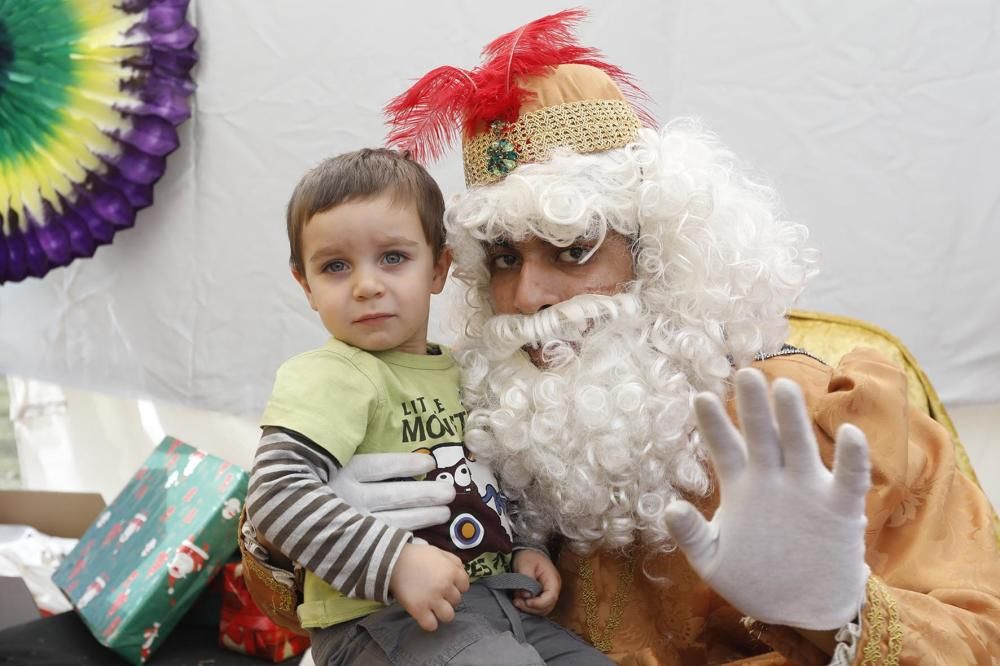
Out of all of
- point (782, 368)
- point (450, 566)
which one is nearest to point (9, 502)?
point (450, 566)

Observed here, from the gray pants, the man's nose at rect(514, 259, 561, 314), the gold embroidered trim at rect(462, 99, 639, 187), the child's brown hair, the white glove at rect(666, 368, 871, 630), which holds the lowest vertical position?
the gray pants

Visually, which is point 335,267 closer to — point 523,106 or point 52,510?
point 523,106

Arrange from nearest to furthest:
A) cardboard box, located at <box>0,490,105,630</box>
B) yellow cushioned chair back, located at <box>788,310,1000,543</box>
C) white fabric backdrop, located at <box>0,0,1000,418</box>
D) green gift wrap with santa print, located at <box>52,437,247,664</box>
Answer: yellow cushioned chair back, located at <box>788,310,1000,543</box>
white fabric backdrop, located at <box>0,0,1000,418</box>
green gift wrap with santa print, located at <box>52,437,247,664</box>
cardboard box, located at <box>0,490,105,630</box>

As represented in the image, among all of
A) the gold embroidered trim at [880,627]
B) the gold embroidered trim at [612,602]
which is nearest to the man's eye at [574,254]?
the gold embroidered trim at [612,602]

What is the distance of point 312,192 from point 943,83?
1574 millimetres

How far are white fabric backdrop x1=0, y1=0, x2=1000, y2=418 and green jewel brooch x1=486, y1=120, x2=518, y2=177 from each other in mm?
936

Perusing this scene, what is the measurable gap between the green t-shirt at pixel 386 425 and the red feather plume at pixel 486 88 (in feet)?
1.34

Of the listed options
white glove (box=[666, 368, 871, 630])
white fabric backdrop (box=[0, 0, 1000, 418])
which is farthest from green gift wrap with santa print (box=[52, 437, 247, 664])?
white glove (box=[666, 368, 871, 630])

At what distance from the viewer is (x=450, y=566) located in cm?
118

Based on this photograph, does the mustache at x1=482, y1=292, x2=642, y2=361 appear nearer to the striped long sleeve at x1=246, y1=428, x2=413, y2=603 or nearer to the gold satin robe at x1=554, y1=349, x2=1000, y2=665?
the gold satin robe at x1=554, y1=349, x2=1000, y2=665

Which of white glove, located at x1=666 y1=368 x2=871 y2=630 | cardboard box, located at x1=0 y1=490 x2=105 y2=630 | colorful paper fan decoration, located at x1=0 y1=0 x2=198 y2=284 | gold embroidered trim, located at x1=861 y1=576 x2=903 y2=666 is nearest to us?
white glove, located at x1=666 y1=368 x2=871 y2=630

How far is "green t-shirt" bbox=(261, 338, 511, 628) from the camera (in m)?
1.25

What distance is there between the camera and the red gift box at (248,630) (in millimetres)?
2309

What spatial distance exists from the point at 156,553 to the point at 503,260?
1464 mm
